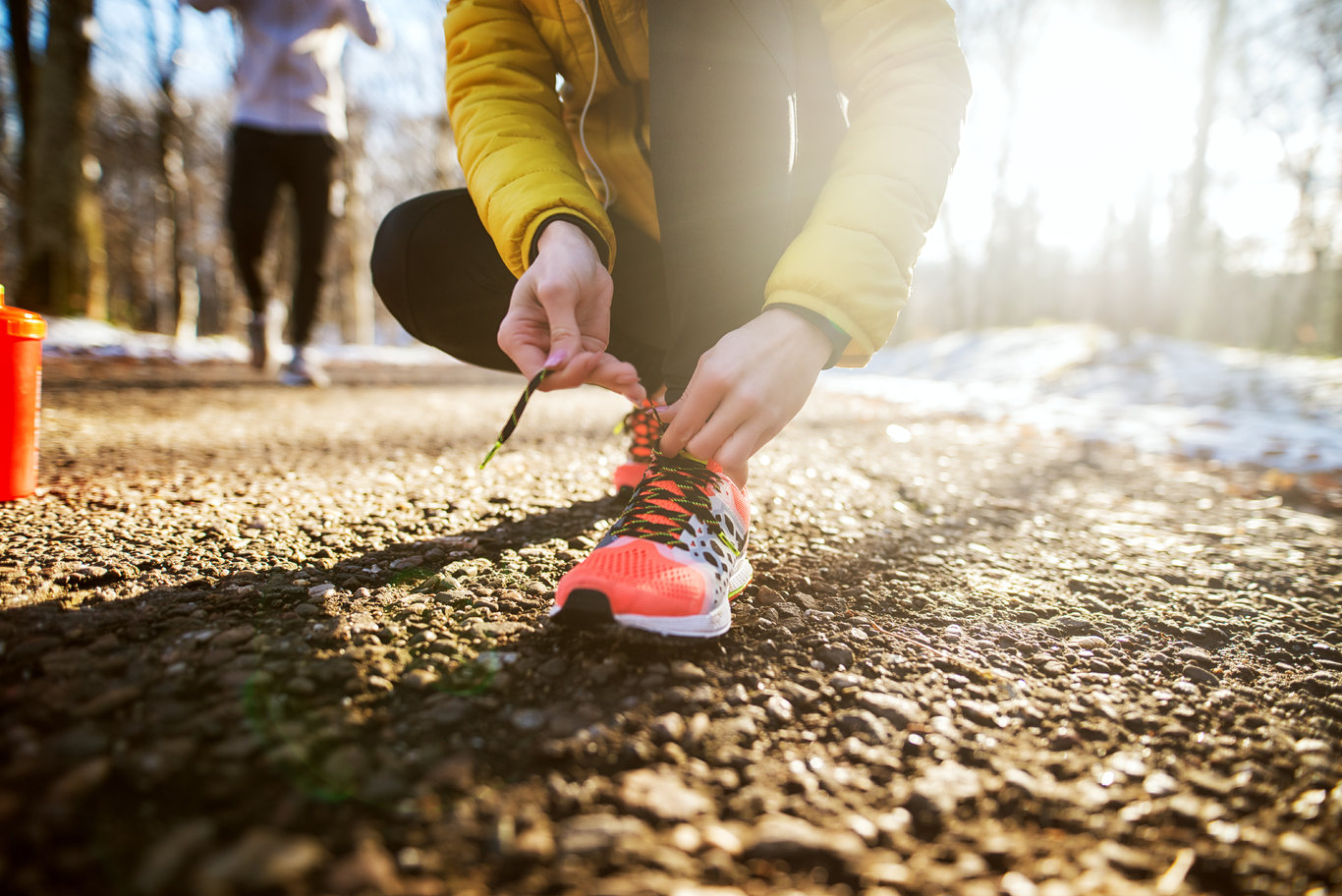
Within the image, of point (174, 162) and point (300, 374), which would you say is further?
point (174, 162)

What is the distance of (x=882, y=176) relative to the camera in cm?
96

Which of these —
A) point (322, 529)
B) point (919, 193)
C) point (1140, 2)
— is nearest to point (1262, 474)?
point (919, 193)

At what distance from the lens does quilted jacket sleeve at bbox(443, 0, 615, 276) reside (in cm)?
112

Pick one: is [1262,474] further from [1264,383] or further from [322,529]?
[1264,383]

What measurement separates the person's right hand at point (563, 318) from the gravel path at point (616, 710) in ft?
1.28

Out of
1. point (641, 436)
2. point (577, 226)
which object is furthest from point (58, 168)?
point (577, 226)

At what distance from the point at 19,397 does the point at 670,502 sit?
51.3 inches

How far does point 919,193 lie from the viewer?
0.97m

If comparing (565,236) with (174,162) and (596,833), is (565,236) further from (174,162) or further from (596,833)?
(174,162)

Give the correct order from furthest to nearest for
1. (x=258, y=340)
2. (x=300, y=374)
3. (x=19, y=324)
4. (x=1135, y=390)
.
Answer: (x=1135, y=390) < (x=258, y=340) < (x=300, y=374) < (x=19, y=324)

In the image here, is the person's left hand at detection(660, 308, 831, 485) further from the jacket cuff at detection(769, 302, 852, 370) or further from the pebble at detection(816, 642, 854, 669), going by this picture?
the pebble at detection(816, 642, 854, 669)

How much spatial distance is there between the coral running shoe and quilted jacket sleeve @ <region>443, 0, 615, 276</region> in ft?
1.58

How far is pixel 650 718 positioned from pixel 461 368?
6.97 meters

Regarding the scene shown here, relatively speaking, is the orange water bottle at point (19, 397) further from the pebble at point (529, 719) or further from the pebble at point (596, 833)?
the pebble at point (596, 833)
